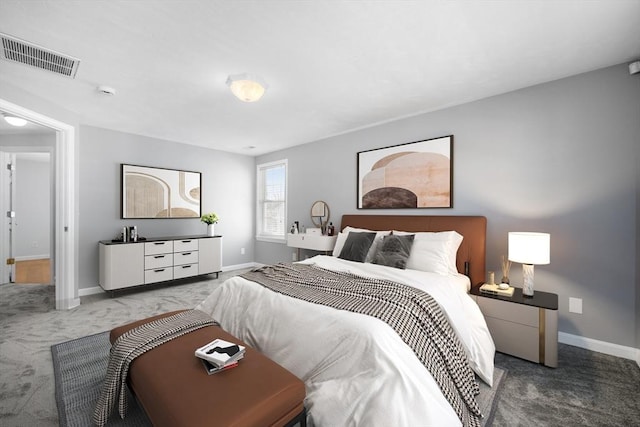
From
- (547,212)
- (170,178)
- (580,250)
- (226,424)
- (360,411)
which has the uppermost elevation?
(170,178)

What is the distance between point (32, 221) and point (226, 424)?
28.6ft

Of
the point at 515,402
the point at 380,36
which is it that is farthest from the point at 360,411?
the point at 380,36

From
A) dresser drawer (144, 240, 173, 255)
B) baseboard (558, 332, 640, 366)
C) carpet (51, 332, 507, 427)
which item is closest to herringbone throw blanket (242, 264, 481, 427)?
carpet (51, 332, 507, 427)

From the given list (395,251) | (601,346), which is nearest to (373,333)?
(395,251)

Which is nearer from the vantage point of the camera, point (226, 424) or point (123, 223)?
point (226, 424)

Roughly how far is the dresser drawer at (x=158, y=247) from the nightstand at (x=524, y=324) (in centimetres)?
424

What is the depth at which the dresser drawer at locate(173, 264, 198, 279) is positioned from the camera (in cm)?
443

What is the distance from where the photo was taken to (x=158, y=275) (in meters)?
4.22

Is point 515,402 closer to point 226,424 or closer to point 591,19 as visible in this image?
point 226,424

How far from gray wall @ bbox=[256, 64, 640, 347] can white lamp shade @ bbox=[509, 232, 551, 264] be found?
0.48 meters

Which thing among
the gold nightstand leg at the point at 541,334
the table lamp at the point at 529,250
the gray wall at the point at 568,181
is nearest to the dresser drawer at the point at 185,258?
the gray wall at the point at 568,181

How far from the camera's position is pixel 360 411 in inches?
48.1

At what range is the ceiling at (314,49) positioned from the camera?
1.76m

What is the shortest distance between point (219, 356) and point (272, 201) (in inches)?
178
